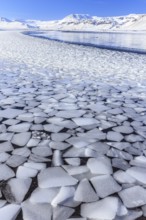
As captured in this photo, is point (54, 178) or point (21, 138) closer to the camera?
point (54, 178)

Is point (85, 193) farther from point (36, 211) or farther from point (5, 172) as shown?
point (5, 172)

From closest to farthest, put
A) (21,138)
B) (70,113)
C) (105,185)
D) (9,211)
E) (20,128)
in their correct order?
(9,211) → (105,185) → (21,138) → (20,128) → (70,113)

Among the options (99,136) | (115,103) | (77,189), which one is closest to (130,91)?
(115,103)

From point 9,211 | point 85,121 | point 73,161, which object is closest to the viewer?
point 9,211

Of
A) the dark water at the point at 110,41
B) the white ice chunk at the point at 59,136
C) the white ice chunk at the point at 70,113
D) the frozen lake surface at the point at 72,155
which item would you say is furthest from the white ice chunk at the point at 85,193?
the dark water at the point at 110,41

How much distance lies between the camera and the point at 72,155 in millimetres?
2783

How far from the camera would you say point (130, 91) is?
18.3 ft

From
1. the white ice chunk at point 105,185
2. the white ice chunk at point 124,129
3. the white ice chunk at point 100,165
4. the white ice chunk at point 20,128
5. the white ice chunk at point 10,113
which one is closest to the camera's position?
the white ice chunk at point 105,185

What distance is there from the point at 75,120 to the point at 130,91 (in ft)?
7.23

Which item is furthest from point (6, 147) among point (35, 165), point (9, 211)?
point (9, 211)

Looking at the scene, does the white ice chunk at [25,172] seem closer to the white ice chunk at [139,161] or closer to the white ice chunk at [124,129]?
the white ice chunk at [139,161]

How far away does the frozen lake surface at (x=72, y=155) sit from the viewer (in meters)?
2.03

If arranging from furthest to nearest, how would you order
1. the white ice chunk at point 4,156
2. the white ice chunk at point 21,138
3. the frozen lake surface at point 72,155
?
the white ice chunk at point 21,138
the white ice chunk at point 4,156
the frozen lake surface at point 72,155

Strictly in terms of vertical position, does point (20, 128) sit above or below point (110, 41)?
above
